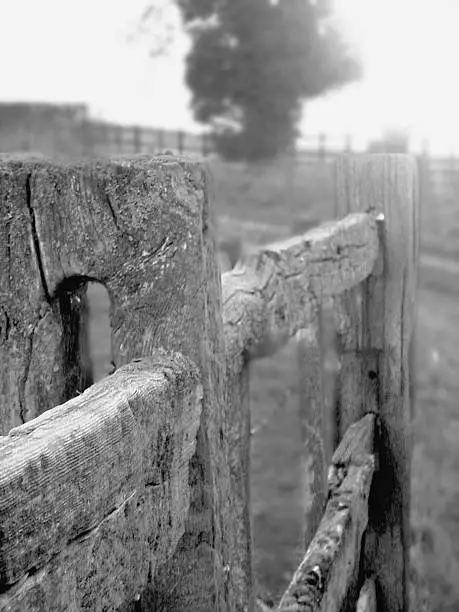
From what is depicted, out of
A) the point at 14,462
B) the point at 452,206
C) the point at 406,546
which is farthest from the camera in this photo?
the point at 452,206

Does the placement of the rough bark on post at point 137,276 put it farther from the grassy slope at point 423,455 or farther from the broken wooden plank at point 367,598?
the broken wooden plank at point 367,598

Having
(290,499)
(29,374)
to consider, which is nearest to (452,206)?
(290,499)

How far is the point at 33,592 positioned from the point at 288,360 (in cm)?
885

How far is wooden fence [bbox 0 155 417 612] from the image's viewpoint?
77 centimetres

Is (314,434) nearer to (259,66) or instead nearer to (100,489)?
(100,489)

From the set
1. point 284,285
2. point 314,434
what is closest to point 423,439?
point 314,434

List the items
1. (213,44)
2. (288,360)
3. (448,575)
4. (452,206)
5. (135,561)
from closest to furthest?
(135,561) < (448,575) < (288,360) < (452,206) < (213,44)

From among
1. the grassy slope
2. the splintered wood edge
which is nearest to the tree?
the grassy slope

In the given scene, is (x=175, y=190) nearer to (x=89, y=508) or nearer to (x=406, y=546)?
(x=89, y=508)

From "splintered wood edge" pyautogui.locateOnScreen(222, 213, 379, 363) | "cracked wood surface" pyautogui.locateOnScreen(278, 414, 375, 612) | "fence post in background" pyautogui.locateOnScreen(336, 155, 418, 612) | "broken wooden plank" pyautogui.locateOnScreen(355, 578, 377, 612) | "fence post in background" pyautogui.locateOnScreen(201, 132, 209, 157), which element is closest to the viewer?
"splintered wood edge" pyautogui.locateOnScreen(222, 213, 379, 363)

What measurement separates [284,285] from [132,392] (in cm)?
85

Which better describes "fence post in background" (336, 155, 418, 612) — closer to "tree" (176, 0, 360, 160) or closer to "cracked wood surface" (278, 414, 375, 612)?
"cracked wood surface" (278, 414, 375, 612)

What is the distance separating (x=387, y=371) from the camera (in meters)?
2.79

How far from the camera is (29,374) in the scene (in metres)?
1.17
